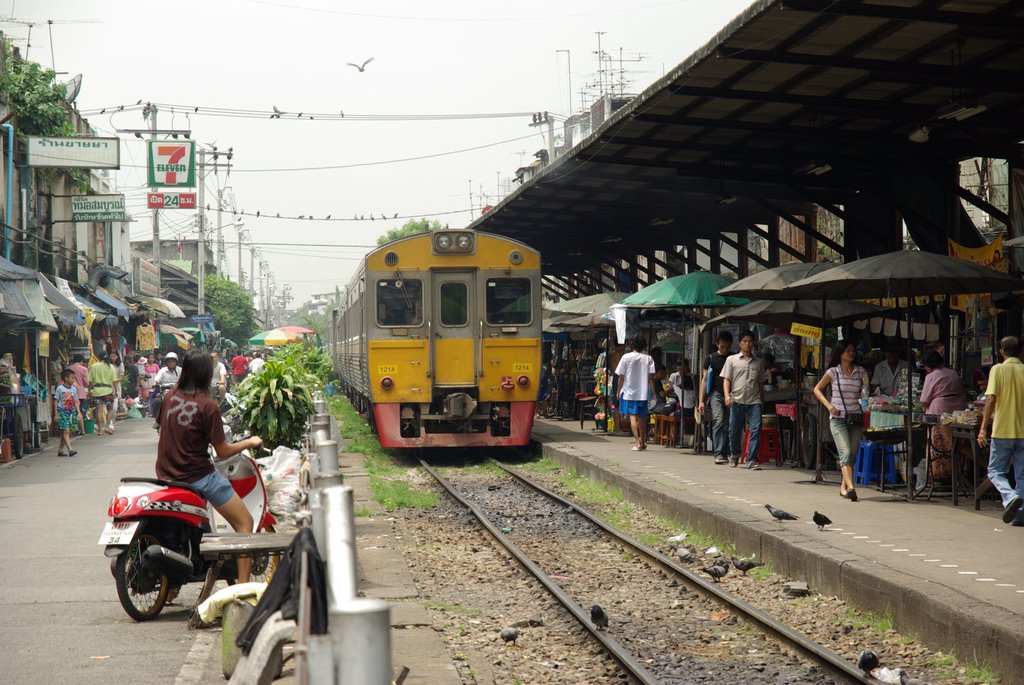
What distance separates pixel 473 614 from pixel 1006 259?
25.0ft

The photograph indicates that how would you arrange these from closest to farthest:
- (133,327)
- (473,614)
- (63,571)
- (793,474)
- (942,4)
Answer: (473,614) < (63,571) < (942,4) < (793,474) < (133,327)

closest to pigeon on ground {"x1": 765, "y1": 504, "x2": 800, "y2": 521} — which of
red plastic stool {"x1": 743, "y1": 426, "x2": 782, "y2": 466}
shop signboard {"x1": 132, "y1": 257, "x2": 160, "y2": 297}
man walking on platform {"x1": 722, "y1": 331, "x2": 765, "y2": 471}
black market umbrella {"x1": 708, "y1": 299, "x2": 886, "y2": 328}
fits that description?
man walking on platform {"x1": 722, "y1": 331, "x2": 765, "y2": 471}

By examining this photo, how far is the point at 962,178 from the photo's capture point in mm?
15758

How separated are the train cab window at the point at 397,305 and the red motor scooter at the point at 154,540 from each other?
404 inches

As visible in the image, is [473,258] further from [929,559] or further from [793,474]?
[929,559]

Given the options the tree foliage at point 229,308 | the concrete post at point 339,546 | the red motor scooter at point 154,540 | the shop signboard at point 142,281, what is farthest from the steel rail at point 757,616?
the tree foliage at point 229,308

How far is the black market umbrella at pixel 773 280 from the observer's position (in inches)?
514

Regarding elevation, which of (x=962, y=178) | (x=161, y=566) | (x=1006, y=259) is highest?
(x=962, y=178)

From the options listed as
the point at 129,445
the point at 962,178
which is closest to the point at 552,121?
the point at 129,445

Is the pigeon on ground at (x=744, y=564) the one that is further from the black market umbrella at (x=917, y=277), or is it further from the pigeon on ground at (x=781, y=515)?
the black market umbrella at (x=917, y=277)

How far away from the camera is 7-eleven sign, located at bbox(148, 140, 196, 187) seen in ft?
102

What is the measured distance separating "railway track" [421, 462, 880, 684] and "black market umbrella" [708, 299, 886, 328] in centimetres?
376

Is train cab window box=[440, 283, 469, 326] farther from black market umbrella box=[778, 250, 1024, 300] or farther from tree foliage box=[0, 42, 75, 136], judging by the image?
tree foliage box=[0, 42, 75, 136]

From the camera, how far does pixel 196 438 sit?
23.1 feet
